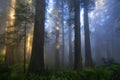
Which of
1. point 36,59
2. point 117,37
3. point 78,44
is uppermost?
point 117,37

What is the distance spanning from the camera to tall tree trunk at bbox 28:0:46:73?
10.6 meters

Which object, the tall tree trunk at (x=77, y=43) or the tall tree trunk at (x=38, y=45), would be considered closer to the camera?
the tall tree trunk at (x=38, y=45)

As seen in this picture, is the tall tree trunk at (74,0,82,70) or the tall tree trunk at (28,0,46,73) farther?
the tall tree trunk at (74,0,82,70)

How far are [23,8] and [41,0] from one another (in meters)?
2.72

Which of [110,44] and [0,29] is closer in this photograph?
[0,29]

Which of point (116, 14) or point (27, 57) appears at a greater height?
point (116, 14)

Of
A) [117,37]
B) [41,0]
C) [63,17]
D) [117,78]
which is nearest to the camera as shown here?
[117,78]

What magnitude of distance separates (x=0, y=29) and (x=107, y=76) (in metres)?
25.4

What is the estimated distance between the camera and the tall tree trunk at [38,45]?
10.6m

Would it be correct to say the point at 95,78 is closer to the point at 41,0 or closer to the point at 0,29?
the point at 41,0

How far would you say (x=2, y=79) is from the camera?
800cm

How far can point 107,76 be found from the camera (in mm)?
9945

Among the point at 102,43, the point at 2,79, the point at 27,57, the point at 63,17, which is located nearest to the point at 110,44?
the point at 102,43

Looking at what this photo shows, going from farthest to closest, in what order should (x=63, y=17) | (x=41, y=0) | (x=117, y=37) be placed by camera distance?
(x=117, y=37) < (x=63, y=17) < (x=41, y=0)
